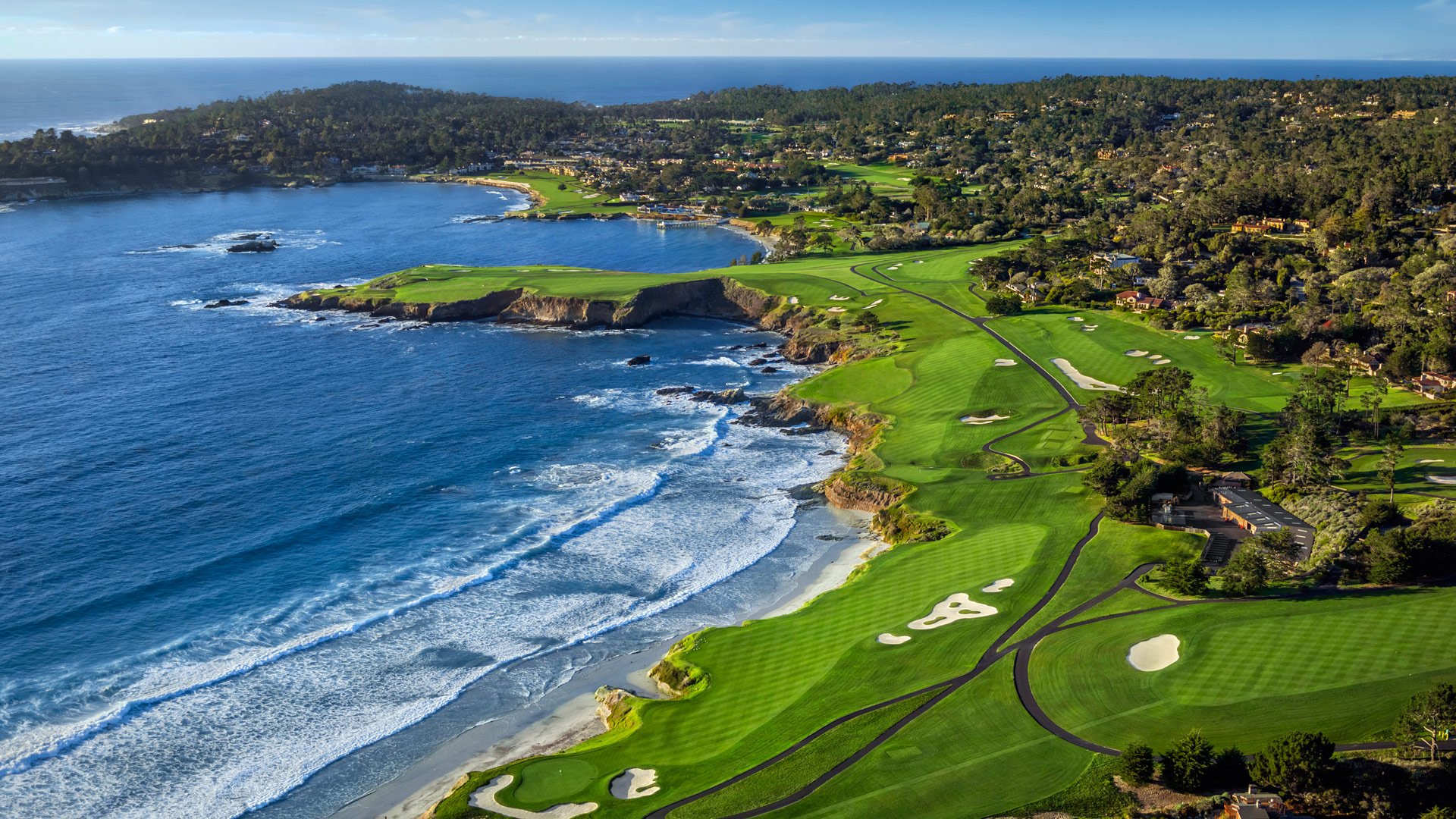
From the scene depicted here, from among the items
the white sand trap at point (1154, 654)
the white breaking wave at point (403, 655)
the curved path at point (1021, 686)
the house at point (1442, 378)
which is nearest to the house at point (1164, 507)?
the curved path at point (1021, 686)

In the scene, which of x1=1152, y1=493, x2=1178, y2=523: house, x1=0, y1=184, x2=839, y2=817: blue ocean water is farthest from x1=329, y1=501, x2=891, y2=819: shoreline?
x1=1152, y1=493, x2=1178, y2=523: house

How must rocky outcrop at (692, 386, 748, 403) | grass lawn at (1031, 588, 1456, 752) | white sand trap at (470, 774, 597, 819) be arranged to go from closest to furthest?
white sand trap at (470, 774, 597, 819)
grass lawn at (1031, 588, 1456, 752)
rocky outcrop at (692, 386, 748, 403)

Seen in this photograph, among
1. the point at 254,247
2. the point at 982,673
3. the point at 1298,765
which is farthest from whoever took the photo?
the point at 254,247

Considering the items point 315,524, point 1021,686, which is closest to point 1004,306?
point 1021,686

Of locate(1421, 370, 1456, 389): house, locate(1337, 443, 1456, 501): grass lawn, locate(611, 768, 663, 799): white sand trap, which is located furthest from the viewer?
locate(1421, 370, 1456, 389): house

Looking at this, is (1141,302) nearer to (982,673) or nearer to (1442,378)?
(1442,378)

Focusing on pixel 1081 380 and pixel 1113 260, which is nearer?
pixel 1081 380

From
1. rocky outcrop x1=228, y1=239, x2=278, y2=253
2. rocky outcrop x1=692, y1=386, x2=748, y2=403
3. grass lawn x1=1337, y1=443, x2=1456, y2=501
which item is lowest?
grass lawn x1=1337, y1=443, x2=1456, y2=501

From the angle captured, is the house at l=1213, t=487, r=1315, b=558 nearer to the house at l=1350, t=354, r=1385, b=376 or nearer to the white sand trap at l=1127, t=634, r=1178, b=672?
the white sand trap at l=1127, t=634, r=1178, b=672

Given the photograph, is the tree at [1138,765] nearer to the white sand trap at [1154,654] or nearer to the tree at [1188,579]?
the white sand trap at [1154,654]
